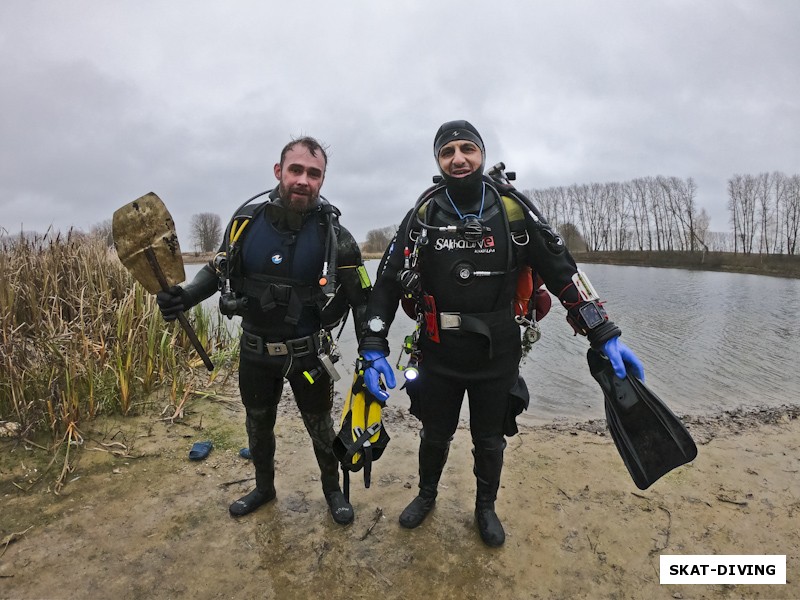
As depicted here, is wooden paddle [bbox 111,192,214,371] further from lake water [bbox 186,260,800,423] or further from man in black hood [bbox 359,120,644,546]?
lake water [bbox 186,260,800,423]

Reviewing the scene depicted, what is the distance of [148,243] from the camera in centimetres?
260

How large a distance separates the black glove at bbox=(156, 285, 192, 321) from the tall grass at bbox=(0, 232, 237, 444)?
1830 mm

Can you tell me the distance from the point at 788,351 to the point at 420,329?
993 centimetres

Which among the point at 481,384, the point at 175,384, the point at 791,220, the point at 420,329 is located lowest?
the point at 175,384

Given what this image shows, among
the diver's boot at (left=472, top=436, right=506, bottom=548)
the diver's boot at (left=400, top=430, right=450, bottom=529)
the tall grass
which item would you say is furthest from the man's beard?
the tall grass

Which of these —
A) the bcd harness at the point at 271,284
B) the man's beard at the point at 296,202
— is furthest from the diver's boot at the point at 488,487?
the man's beard at the point at 296,202

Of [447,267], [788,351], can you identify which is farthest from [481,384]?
[788,351]

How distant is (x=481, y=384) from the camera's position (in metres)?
2.61

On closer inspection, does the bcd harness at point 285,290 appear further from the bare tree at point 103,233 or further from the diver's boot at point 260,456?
the bare tree at point 103,233

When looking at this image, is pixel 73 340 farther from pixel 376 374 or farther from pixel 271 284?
pixel 376 374

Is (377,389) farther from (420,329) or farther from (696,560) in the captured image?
(696,560)

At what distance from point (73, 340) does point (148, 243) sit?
6.77 feet

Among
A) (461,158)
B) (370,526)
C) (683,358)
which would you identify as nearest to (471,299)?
(461,158)

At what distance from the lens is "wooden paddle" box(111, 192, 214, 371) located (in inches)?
101
